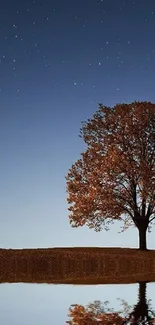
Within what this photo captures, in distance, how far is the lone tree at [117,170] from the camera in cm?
5578

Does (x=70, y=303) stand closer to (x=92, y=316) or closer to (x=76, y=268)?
(x=92, y=316)

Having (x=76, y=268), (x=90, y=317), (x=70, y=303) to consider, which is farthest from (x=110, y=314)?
(x=76, y=268)

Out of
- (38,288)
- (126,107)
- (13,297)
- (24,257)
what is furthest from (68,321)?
(126,107)

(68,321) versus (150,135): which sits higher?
(150,135)

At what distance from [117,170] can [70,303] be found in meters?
34.0

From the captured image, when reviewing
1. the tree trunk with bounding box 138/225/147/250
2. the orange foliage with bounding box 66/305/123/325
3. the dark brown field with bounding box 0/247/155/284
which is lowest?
the orange foliage with bounding box 66/305/123/325

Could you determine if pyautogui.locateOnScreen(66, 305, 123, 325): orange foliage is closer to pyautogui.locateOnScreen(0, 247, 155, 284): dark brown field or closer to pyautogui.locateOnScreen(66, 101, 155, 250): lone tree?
pyautogui.locateOnScreen(0, 247, 155, 284): dark brown field

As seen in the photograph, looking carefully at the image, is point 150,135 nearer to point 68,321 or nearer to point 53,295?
point 53,295

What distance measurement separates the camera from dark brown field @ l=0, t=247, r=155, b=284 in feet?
118

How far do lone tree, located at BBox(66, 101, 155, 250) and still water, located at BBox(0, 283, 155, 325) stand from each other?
80.2 ft

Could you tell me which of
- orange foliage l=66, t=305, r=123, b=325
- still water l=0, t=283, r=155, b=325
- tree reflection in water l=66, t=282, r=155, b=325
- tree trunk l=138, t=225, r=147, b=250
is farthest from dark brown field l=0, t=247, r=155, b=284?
orange foliage l=66, t=305, r=123, b=325

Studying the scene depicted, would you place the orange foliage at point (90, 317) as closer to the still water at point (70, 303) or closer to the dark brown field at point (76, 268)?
the still water at point (70, 303)

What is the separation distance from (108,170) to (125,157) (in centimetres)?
Result: 217

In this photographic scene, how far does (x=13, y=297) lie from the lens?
2552 cm
